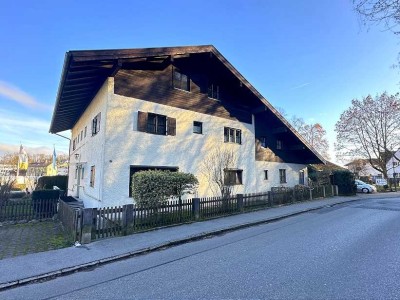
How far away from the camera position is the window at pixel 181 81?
599 inches

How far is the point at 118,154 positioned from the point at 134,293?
28.2 ft

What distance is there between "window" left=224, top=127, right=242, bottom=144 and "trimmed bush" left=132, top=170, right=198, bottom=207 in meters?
8.10

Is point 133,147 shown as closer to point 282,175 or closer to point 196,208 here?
point 196,208

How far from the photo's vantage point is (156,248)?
7.32m

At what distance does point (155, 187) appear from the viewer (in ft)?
32.8

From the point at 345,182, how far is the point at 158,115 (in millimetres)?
20574

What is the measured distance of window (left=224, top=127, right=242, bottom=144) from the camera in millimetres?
18077

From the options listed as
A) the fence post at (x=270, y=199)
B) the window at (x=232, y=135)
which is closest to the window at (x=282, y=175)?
the window at (x=232, y=135)

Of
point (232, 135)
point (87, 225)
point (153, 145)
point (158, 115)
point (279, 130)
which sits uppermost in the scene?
point (279, 130)

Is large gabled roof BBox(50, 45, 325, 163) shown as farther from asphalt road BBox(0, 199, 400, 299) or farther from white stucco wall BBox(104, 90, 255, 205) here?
asphalt road BBox(0, 199, 400, 299)

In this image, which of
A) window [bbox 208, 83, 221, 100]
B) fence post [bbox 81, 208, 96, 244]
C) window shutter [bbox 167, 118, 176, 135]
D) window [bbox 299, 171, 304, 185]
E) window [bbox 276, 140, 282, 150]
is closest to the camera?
fence post [bbox 81, 208, 96, 244]

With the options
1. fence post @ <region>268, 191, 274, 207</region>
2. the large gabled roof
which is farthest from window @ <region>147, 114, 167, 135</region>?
fence post @ <region>268, 191, 274, 207</region>

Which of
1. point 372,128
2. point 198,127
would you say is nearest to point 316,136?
point 372,128

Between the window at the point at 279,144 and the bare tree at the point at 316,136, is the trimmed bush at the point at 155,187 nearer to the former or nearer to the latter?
the window at the point at 279,144
